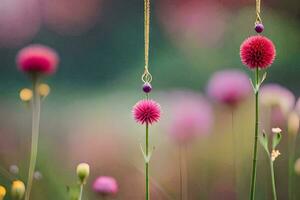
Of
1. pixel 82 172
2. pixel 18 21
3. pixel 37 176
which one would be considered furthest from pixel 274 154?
pixel 18 21

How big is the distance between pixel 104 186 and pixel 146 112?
0.21m

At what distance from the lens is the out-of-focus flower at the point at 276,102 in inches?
58.2

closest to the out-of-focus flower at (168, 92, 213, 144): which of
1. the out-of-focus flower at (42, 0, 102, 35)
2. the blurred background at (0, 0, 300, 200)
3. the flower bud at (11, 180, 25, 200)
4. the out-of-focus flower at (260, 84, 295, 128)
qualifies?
the blurred background at (0, 0, 300, 200)

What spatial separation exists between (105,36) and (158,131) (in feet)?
0.89

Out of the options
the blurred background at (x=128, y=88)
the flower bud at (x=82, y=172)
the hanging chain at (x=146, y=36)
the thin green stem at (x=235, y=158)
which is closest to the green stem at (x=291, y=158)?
the blurred background at (x=128, y=88)

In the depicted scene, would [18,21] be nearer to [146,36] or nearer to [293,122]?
[146,36]

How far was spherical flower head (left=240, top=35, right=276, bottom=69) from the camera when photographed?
1.38 m

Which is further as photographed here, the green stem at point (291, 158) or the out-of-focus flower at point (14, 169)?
the green stem at point (291, 158)

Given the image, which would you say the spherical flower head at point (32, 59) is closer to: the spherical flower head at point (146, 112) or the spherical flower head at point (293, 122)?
the spherical flower head at point (146, 112)

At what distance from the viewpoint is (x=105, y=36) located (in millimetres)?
1438

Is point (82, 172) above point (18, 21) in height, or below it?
below

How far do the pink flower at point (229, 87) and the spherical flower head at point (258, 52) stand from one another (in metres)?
0.07

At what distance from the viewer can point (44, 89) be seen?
1396 millimetres

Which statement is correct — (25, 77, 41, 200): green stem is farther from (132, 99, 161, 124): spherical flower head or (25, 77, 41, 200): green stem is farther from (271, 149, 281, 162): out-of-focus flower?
(271, 149, 281, 162): out-of-focus flower
